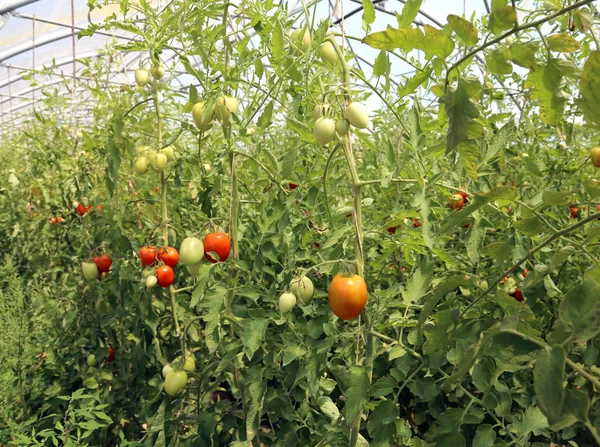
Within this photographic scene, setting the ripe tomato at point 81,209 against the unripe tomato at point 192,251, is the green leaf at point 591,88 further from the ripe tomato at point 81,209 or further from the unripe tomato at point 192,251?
the ripe tomato at point 81,209

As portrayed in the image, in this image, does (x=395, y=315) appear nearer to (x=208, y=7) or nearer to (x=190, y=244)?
(x=190, y=244)

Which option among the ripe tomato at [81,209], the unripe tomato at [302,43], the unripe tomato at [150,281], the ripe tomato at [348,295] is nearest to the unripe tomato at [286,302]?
the ripe tomato at [348,295]

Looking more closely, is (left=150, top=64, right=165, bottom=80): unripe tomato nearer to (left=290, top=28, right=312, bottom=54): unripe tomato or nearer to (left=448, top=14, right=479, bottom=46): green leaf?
(left=290, top=28, right=312, bottom=54): unripe tomato

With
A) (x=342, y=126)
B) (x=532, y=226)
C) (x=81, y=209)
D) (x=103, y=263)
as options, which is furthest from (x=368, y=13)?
(x=81, y=209)

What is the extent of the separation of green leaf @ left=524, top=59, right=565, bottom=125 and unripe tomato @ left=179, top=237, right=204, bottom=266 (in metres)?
0.87

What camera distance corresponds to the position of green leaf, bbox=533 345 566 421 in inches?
16.8

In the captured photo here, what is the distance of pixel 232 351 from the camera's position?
1.16m

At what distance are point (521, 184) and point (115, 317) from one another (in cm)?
174

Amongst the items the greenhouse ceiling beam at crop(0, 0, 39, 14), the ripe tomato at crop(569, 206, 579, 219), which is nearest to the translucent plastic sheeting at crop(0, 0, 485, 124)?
the greenhouse ceiling beam at crop(0, 0, 39, 14)

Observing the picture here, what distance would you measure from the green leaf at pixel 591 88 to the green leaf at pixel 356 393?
0.60m

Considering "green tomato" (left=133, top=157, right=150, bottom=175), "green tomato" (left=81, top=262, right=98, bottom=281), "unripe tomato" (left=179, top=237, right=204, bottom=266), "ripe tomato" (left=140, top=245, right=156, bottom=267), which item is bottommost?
"green tomato" (left=81, top=262, right=98, bottom=281)

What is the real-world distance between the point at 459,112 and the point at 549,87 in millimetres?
151

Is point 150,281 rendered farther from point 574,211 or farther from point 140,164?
point 574,211

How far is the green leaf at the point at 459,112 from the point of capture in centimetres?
56
